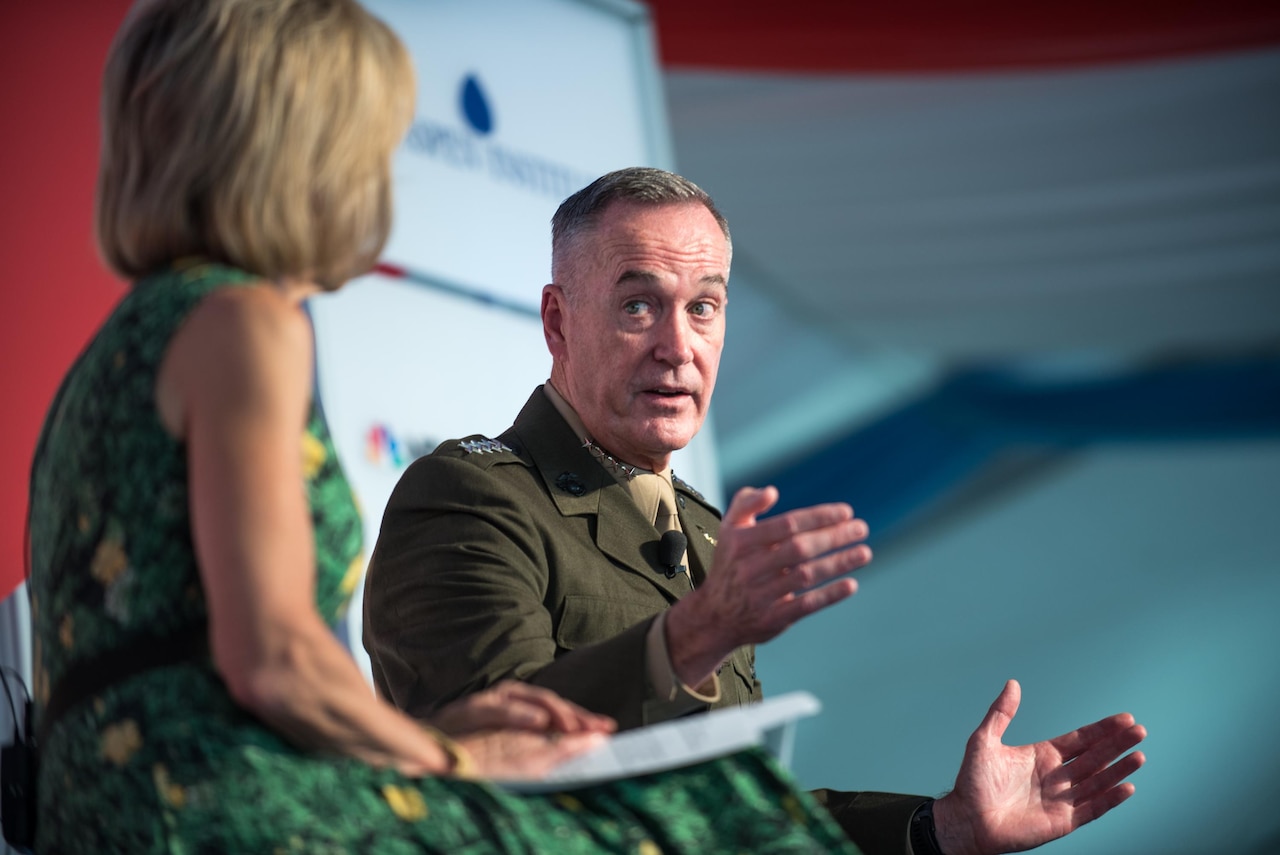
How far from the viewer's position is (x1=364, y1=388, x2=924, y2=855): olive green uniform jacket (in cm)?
186

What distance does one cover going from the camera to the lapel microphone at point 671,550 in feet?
7.30

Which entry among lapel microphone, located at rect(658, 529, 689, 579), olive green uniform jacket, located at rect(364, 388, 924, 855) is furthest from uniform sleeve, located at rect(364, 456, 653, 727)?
lapel microphone, located at rect(658, 529, 689, 579)

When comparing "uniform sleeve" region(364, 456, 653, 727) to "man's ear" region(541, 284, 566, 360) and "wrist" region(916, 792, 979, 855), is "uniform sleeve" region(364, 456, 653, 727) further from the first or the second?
"wrist" region(916, 792, 979, 855)

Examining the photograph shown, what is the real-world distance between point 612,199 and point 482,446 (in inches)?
18.8

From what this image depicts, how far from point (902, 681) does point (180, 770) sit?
5.46 metres

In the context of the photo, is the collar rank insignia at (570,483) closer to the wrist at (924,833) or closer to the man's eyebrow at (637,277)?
the man's eyebrow at (637,277)

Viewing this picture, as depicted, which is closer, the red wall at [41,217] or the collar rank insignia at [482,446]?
the collar rank insignia at [482,446]

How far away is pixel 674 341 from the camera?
2342mm

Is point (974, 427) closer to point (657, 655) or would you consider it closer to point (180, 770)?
point (657, 655)

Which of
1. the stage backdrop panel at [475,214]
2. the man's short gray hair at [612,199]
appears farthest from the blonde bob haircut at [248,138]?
the stage backdrop panel at [475,214]

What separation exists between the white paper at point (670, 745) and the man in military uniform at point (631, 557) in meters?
0.21

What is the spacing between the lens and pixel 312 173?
4.26 feet

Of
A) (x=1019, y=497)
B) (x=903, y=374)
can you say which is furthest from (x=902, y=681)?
(x=903, y=374)

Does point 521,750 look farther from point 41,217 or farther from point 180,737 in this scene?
point 41,217
